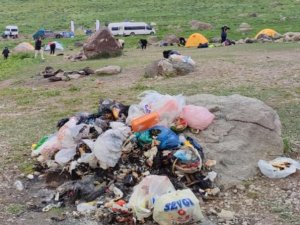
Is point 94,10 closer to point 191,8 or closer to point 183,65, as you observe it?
point 191,8

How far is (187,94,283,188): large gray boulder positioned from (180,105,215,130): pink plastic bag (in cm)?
11

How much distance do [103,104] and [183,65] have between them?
8.64 meters

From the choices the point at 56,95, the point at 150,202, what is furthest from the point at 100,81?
the point at 150,202

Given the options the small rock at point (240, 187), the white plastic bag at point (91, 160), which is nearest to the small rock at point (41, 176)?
the white plastic bag at point (91, 160)

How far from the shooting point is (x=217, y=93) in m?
13.4

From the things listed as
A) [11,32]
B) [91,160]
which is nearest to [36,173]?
[91,160]

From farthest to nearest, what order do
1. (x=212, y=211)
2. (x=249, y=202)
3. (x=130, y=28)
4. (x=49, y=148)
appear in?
(x=130, y=28) < (x=49, y=148) < (x=249, y=202) < (x=212, y=211)

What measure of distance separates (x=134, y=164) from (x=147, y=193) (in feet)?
3.09

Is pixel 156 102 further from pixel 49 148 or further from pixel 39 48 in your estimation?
pixel 39 48

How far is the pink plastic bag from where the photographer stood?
812 cm

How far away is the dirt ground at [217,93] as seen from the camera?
6.54 metres

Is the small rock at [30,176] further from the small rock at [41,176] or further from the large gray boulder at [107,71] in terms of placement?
the large gray boulder at [107,71]

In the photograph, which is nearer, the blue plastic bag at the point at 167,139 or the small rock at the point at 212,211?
the small rock at the point at 212,211

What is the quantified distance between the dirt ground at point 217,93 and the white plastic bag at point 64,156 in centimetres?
49
